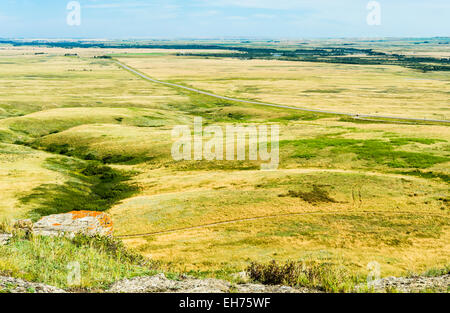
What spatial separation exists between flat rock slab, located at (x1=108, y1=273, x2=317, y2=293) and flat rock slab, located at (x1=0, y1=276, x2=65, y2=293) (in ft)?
10.3

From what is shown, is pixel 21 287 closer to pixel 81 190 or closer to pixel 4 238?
pixel 4 238

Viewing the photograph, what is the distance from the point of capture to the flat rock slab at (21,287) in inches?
658

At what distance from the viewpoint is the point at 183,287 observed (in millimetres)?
20422

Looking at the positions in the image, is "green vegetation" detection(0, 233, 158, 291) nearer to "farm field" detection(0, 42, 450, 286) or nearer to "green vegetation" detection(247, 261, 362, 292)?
"farm field" detection(0, 42, 450, 286)

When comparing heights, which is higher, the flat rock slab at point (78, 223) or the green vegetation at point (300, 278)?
the green vegetation at point (300, 278)

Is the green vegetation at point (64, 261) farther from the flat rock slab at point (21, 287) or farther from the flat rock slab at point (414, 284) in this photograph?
the flat rock slab at point (414, 284)

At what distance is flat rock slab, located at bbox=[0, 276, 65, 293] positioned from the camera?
54.9 feet

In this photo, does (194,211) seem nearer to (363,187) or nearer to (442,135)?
(363,187)

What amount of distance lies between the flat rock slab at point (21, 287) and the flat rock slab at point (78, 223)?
16.6 meters

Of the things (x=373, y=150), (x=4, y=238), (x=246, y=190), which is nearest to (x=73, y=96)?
(x=246, y=190)

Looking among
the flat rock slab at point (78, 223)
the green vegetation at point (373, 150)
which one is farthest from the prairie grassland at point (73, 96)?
the flat rock slab at point (78, 223)

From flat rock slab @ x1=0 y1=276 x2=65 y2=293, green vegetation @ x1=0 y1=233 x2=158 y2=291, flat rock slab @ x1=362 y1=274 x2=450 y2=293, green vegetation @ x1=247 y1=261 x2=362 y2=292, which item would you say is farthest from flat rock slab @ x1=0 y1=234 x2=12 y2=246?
flat rock slab @ x1=362 y1=274 x2=450 y2=293

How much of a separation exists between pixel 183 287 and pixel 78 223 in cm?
2290
